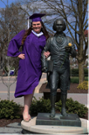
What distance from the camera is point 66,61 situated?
3895 mm

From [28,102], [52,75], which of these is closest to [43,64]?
[52,75]

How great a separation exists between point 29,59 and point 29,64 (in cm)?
10

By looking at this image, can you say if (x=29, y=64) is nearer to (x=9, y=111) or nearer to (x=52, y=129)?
(x=52, y=129)

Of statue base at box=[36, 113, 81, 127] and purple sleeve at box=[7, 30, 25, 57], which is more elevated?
purple sleeve at box=[7, 30, 25, 57]

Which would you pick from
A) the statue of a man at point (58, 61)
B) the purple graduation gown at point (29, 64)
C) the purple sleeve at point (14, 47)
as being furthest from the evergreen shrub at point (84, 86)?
the purple sleeve at point (14, 47)

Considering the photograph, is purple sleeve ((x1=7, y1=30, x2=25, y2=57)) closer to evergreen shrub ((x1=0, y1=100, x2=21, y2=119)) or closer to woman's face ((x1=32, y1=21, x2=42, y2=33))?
woman's face ((x1=32, y1=21, x2=42, y2=33))

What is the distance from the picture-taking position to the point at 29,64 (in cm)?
389

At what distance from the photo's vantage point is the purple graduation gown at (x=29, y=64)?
3.81m

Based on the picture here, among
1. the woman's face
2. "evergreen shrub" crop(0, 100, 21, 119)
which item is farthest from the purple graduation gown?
"evergreen shrub" crop(0, 100, 21, 119)

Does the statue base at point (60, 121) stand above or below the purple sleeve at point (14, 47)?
below

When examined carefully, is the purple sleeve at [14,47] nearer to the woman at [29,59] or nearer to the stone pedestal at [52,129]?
the woman at [29,59]

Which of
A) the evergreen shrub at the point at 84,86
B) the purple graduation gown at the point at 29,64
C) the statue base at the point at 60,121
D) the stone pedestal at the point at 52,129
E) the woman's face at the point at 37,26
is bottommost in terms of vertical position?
the evergreen shrub at the point at 84,86

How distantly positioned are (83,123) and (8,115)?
2.17 meters

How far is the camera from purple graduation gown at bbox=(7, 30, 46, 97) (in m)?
3.81
